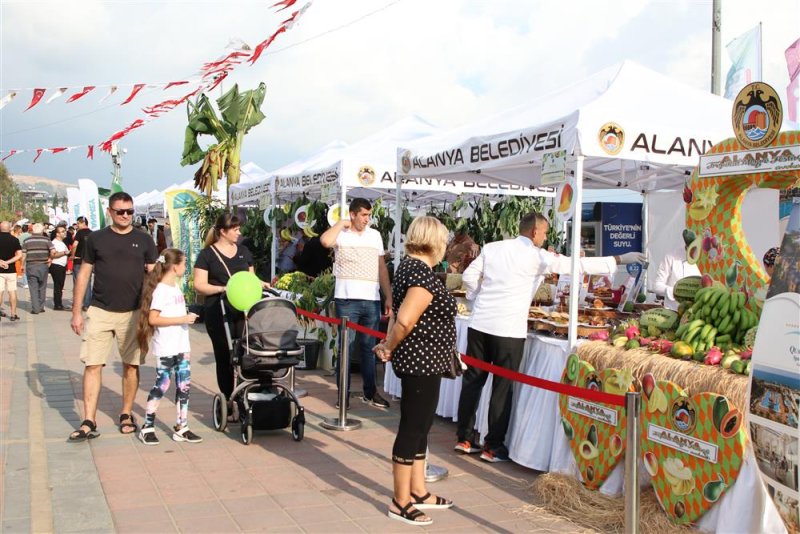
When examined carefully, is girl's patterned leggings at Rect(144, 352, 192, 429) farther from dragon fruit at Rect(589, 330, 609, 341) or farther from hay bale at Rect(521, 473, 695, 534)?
dragon fruit at Rect(589, 330, 609, 341)

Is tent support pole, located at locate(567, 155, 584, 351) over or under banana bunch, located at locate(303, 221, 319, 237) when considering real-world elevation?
under

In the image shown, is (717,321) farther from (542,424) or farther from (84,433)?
(84,433)

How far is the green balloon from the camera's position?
5.77 metres

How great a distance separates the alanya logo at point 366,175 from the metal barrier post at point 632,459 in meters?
6.54

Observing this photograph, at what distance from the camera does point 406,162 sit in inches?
309

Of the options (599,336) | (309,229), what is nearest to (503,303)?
(599,336)

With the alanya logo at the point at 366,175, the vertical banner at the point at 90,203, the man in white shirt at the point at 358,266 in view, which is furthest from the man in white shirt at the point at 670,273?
the vertical banner at the point at 90,203

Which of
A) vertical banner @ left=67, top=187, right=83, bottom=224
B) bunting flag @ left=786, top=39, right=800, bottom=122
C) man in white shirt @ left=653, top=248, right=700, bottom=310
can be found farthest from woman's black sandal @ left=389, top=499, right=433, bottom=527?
vertical banner @ left=67, top=187, right=83, bottom=224

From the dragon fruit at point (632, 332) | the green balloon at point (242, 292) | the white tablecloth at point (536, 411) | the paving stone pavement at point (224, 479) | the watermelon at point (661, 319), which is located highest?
the green balloon at point (242, 292)

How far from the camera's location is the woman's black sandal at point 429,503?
4.45 meters

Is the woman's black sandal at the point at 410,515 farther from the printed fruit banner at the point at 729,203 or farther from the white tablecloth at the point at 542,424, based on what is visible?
the printed fruit banner at the point at 729,203

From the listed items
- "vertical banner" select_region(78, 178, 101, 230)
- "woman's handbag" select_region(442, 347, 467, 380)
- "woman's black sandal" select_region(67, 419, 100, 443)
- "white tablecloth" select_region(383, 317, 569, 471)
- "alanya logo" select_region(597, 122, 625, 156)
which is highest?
"vertical banner" select_region(78, 178, 101, 230)

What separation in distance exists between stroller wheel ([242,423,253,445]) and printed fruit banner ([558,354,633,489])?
2437 millimetres

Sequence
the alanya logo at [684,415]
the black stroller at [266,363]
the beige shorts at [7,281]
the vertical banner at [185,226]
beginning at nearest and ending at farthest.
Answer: the alanya logo at [684,415]
the black stroller at [266,363]
the beige shorts at [7,281]
the vertical banner at [185,226]
